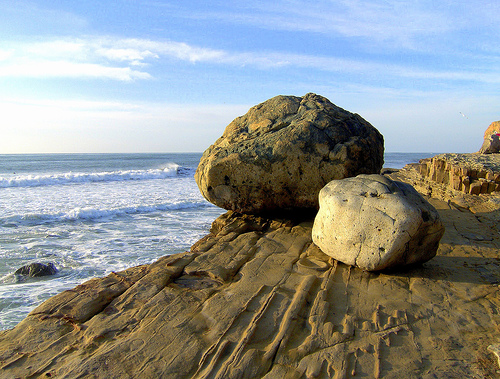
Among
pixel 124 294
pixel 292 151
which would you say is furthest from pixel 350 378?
pixel 292 151

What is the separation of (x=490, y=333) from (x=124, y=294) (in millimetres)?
3195

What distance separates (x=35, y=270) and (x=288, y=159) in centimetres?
427

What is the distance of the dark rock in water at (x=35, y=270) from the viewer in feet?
17.1

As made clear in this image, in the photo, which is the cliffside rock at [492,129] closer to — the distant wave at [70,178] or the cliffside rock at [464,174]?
the cliffside rock at [464,174]

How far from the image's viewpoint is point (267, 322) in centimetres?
282

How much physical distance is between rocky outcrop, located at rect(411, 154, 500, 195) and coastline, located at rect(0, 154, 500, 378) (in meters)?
3.10

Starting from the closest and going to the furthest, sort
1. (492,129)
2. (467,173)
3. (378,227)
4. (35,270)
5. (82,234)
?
1. (378,227)
2. (35,270)
3. (467,173)
4. (82,234)
5. (492,129)

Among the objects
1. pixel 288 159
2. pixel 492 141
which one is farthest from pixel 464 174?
pixel 492 141

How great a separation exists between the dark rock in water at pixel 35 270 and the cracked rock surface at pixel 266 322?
8.14ft

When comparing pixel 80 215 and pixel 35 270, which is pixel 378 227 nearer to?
pixel 35 270

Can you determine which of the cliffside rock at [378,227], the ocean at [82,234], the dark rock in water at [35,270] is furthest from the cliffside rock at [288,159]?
the dark rock in water at [35,270]

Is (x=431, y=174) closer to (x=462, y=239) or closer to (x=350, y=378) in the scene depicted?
(x=462, y=239)

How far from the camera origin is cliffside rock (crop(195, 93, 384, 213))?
4.94 meters

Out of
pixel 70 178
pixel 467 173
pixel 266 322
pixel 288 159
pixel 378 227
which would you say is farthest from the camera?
pixel 70 178
